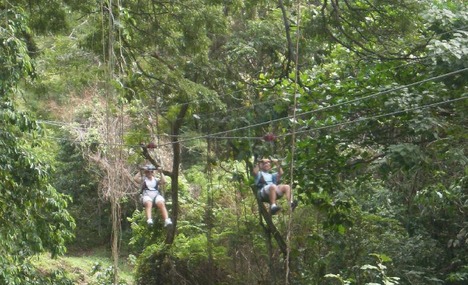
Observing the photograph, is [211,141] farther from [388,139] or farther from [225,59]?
[388,139]

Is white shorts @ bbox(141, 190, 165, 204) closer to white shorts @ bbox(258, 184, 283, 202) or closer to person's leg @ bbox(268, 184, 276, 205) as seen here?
white shorts @ bbox(258, 184, 283, 202)

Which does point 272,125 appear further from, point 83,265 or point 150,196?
point 83,265

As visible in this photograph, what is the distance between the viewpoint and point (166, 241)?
12977 mm

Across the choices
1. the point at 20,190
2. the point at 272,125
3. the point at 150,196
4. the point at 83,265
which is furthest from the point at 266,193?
the point at 83,265

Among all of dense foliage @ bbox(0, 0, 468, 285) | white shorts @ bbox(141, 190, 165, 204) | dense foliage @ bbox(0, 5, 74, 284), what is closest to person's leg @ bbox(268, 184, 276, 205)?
dense foliage @ bbox(0, 0, 468, 285)

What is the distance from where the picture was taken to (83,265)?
1602 cm

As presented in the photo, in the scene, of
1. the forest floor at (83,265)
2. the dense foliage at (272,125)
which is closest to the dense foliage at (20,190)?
the dense foliage at (272,125)

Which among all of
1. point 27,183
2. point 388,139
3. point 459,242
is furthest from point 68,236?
point 459,242

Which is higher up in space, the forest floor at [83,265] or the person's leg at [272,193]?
the person's leg at [272,193]

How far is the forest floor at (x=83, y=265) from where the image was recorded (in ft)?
47.4

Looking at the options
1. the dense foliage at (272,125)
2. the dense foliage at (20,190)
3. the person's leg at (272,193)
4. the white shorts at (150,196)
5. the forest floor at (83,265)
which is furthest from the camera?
the forest floor at (83,265)

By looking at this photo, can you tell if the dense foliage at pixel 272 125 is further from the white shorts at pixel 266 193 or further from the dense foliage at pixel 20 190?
the white shorts at pixel 266 193

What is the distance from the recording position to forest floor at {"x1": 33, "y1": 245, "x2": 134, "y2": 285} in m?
14.5

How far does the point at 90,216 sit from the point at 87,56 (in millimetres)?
8213
